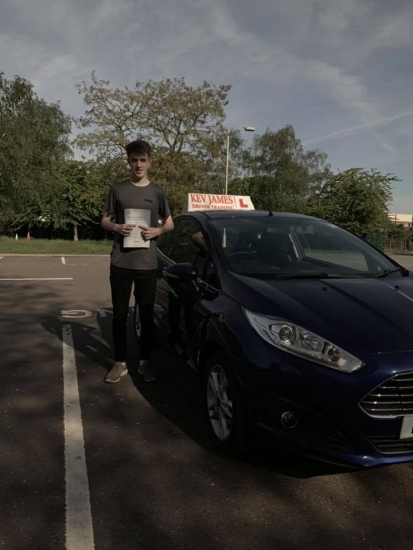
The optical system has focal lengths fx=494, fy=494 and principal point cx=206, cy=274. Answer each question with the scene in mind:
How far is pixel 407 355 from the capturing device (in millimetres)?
2445

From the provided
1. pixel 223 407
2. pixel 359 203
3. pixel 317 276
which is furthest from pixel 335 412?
pixel 359 203

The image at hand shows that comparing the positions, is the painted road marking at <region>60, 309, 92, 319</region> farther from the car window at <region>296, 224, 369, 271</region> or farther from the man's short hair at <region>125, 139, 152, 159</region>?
the car window at <region>296, 224, 369, 271</region>

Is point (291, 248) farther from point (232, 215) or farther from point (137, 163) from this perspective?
point (137, 163)

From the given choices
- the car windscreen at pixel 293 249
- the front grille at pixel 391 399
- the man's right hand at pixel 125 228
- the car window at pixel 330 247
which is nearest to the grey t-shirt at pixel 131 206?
the man's right hand at pixel 125 228

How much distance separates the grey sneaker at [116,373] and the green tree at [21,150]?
25.1m

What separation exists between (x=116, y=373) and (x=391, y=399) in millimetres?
2606

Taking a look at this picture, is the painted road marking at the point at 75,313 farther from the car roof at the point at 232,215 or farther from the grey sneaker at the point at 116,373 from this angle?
the car roof at the point at 232,215

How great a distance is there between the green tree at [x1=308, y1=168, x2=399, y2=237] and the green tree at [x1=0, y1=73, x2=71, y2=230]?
20.4 m

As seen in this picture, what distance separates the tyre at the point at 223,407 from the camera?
2.87 meters

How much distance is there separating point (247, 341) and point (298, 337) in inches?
11.8

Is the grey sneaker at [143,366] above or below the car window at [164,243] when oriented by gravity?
below

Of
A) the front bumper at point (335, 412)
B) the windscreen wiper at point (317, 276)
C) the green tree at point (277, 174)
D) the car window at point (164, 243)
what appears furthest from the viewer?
the green tree at point (277, 174)

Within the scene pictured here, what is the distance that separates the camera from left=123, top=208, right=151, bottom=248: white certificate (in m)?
4.03

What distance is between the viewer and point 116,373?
437 cm
